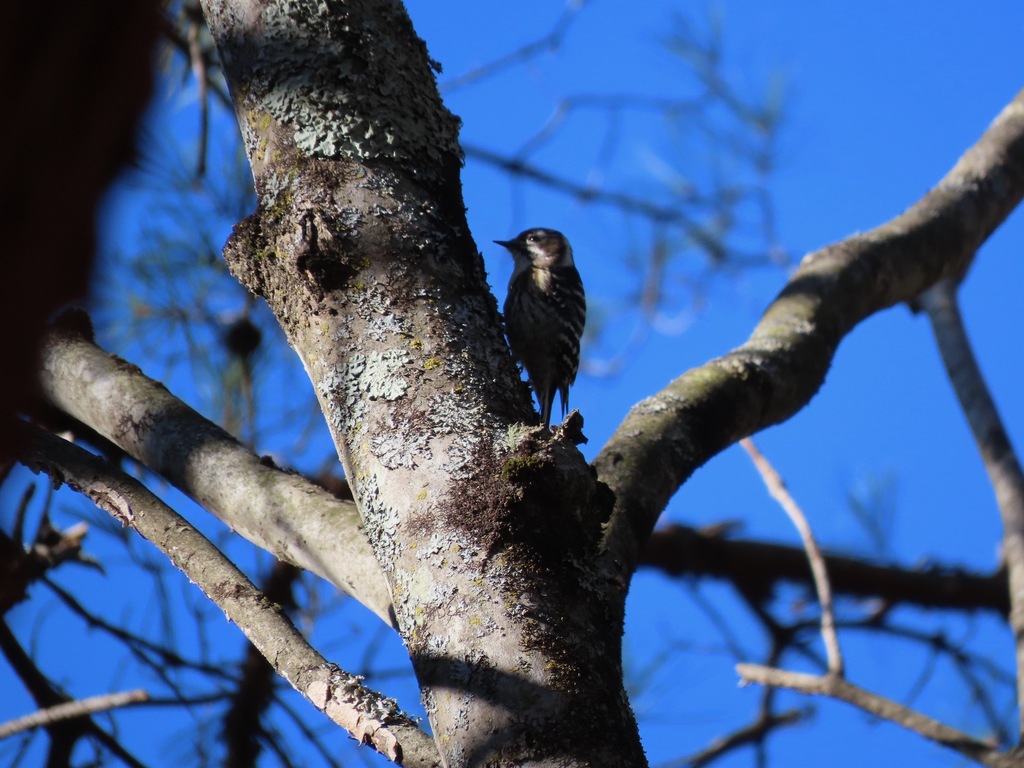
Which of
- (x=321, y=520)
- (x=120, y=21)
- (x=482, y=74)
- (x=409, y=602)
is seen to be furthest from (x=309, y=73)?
(x=482, y=74)

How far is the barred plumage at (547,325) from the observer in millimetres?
4340

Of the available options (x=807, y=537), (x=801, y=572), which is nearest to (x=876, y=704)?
(x=807, y=537)

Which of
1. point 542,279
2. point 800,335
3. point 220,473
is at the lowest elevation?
point 220,473

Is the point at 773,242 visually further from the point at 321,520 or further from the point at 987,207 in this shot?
the point at 321,520

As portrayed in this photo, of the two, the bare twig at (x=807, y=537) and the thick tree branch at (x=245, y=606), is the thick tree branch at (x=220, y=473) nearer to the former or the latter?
the thick tree branch at (x=245, y=606)

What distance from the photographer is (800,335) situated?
2.51 m

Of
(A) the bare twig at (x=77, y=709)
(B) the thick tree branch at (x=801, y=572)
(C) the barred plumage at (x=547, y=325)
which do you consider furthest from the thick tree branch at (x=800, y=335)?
(C) the barred plumage at (x=547, y=325)

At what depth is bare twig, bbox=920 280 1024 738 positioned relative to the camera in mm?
2961

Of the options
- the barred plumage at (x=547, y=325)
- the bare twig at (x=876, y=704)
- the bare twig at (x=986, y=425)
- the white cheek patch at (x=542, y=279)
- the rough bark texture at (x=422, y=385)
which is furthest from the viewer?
the white cheek patch at (x=542, y=279)

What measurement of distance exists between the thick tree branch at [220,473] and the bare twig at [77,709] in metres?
0.32

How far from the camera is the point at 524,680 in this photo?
123 cm

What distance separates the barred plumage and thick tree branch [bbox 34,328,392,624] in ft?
7.40

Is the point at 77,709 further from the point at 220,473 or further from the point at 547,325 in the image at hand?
the point at 547,325

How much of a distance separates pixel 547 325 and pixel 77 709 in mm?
2718
